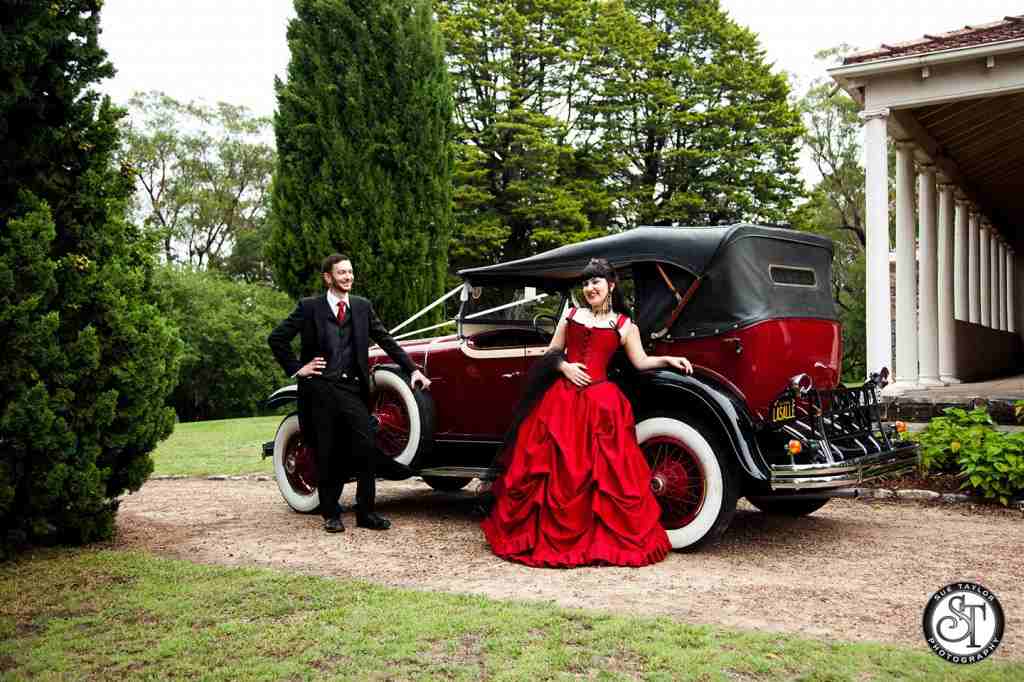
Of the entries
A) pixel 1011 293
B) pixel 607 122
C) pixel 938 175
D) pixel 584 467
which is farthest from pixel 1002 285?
pixel 584 467

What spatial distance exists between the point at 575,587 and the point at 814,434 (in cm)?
194

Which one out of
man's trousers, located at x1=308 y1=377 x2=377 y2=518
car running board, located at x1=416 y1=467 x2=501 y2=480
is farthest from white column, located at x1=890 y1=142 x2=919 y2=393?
man's trousers, located at x1=308 y1=377 x2=377 y2=518

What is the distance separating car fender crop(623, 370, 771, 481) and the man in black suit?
174 centimetres

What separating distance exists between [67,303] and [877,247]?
9.61 meters

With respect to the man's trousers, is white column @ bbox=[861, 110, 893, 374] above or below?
above

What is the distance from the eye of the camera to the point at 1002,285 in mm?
22641

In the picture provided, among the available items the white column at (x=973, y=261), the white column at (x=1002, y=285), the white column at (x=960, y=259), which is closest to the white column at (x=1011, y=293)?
the white column at (x=1002, y=285)

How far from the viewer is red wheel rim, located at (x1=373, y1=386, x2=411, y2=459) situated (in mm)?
7086

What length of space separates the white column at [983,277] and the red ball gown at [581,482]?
50.1ft

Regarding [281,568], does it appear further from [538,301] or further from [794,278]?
[794,278]

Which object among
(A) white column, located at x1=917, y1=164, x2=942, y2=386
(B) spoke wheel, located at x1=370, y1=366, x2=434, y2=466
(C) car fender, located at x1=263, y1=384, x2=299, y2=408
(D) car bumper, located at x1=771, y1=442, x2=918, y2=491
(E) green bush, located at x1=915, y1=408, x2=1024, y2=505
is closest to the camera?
(D) car bumper, located at x1=771, y1=442, x2=918, y2=491

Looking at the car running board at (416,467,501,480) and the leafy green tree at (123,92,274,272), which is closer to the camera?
the car running board at (416,467,501,480)

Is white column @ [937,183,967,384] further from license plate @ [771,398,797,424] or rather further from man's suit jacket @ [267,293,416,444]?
man's suit jacket @ [267,293,416,444]

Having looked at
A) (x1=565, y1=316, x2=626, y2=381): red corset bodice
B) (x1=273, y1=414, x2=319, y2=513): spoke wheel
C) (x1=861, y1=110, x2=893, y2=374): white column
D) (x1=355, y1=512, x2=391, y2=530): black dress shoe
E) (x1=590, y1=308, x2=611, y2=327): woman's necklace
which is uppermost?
(x1=861, y1=110, x2=893, y2=374): white column
